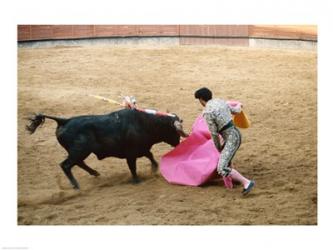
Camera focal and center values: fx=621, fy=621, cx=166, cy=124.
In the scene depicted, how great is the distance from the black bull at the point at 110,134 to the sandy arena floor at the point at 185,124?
12.6 inches

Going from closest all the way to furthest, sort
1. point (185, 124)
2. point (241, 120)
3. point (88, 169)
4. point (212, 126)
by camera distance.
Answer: point (212, 126) < point (241, 120) < point (88, 169) < point (185, 124)

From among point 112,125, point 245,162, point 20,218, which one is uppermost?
point 112,125

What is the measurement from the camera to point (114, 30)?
8250 millimetres

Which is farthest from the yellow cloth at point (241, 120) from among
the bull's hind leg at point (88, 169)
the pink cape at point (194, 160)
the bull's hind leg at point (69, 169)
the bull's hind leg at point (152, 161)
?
the bull's hind leg at point (69, 169)

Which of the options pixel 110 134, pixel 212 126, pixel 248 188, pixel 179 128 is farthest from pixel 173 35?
pixel 248 188

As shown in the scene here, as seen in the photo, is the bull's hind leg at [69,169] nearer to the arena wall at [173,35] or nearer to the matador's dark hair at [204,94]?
the matador's dark hair at [204,94]

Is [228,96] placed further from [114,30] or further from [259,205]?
[259,205]

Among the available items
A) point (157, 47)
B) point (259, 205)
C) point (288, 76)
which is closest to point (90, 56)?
point (157, 47)

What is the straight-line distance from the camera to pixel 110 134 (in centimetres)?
643

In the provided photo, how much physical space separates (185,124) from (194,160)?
1.72m

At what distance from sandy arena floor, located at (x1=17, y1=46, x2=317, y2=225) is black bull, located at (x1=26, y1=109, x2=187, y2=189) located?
319 millimetres

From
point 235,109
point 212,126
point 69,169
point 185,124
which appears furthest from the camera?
point 185,124

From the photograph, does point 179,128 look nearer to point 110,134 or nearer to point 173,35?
point 110,134

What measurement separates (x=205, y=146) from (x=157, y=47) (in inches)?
135
